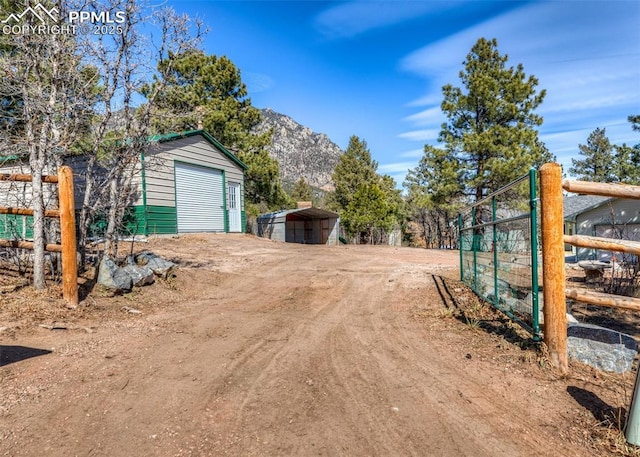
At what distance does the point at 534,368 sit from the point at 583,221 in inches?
841

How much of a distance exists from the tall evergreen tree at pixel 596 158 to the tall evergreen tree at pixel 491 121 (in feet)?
87.3

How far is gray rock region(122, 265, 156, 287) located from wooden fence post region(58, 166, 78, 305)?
1.14 meters

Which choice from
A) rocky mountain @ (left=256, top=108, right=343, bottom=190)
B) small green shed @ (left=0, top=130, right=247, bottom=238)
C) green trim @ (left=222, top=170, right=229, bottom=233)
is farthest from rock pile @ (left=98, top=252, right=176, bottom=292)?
rocky mountain @ (left=256, top=108, right=343, bottom=190)

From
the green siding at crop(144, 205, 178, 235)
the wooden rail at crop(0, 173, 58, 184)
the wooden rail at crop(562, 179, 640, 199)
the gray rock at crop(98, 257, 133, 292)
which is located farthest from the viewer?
the green siding at crop(144, 205, 178, 235)

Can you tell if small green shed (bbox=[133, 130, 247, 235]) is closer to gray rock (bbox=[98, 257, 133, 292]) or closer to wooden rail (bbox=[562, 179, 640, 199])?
gray rock (bbox=[98, 257, 133, 292])

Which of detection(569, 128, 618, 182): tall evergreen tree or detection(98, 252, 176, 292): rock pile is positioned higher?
detection(569, 128, 618, 182): tall evergreen tree

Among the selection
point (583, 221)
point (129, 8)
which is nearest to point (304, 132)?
point (583, 221)

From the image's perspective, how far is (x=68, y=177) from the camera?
4.97 meters

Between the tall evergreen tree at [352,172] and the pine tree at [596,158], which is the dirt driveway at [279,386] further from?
the pine tree at [596,158]

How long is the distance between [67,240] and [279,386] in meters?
3.73

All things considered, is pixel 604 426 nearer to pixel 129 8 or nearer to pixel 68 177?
pixel 68 177

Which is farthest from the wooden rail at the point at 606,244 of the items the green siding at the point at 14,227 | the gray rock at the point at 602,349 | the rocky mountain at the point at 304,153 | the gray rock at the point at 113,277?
the rocky mountain at the point at 304,153

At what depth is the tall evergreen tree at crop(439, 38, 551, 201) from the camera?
18531mm

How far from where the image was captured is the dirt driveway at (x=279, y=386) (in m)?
2.22
